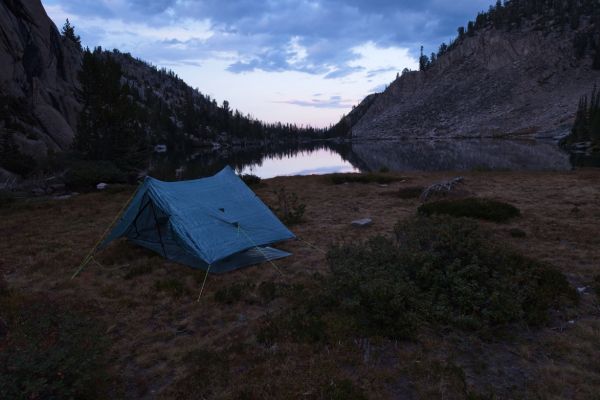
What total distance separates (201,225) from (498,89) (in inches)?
6611

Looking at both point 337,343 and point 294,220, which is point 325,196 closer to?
A: point 294,220

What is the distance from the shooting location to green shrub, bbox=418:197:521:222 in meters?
13.2

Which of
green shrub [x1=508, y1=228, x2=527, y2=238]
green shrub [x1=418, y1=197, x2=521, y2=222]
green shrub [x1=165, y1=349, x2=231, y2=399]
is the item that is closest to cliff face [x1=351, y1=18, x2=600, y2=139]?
green shrub [x1=418, y1=197, x2=521, y2=222]

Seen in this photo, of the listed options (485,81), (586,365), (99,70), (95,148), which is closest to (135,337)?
(586,365)

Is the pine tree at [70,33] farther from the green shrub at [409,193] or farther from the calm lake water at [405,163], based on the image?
the green shrub at [409,193]

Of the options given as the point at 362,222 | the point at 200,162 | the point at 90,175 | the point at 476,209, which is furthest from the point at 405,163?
the point at 362,222

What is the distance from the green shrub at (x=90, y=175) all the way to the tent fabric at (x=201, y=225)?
14.8m

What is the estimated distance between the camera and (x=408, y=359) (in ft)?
17.0

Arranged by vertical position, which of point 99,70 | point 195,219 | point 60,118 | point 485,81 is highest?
point 485,81

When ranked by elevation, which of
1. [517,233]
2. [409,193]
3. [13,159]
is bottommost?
[409,193]

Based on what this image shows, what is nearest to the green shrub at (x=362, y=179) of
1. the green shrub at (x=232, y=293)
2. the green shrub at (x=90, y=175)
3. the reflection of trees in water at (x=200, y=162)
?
the reflection of trees in water at (x=200, y=162)

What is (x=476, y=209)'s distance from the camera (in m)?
13.7

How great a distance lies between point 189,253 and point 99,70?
1049 inches

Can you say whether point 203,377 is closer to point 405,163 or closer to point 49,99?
point 405,163
